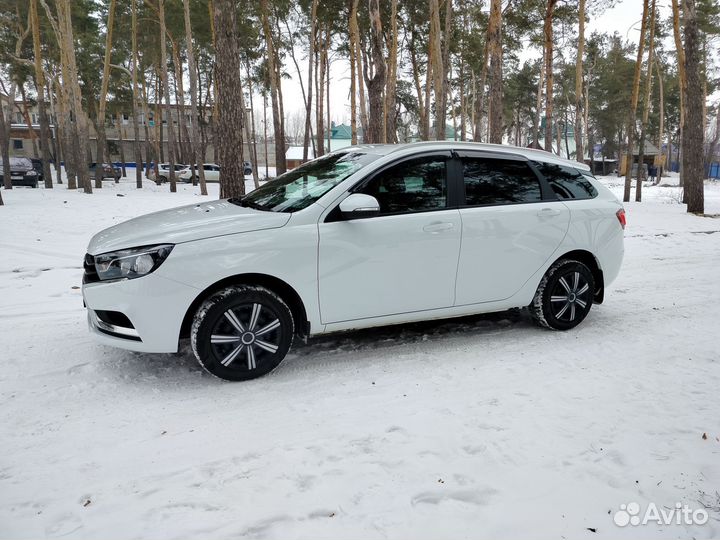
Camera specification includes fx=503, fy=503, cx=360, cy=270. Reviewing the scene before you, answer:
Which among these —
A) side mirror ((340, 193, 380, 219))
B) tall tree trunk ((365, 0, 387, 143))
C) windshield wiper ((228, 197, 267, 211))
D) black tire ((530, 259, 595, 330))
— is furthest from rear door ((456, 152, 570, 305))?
tall tree trunk ((365, 0, 387, 143))

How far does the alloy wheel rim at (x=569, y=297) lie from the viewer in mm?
4793

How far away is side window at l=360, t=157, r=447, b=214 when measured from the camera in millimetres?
4070

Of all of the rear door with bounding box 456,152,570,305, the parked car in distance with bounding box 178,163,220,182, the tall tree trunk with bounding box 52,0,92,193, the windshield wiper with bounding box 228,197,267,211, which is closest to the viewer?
the windshield wiper with bounding box 228,197,267,211

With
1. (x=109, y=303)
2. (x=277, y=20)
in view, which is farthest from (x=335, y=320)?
(x=277, y=20)

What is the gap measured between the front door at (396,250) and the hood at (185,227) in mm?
486

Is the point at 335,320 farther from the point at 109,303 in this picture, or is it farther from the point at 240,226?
the point at 109,303

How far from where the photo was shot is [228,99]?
8.38 meters

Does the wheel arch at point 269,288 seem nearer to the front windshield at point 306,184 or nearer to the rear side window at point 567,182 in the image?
the front windshield at point 306,184

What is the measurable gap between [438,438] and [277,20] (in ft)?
103

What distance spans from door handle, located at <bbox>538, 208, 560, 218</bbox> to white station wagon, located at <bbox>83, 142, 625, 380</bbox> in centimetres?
1

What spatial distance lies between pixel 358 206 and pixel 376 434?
1635 mm

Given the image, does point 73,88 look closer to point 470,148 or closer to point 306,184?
point 306,184

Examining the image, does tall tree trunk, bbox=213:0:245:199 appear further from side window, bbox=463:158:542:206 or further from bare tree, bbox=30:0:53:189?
bare tree, bbox=30:0:53:189

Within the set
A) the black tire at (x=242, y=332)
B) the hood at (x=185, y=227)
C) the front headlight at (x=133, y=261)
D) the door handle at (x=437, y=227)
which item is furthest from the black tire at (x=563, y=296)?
the front headlight at (x=133, y=261)
